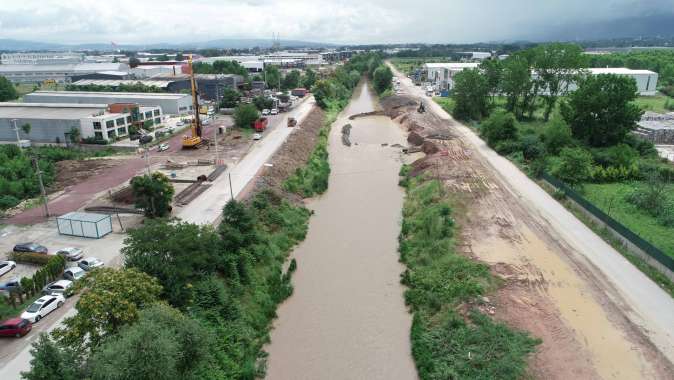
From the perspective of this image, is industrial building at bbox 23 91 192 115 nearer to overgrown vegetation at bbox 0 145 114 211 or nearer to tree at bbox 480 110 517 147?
overgrown vegetation at bbox 0 145 114 211

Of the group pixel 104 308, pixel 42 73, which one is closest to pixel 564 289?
pixel 104 308

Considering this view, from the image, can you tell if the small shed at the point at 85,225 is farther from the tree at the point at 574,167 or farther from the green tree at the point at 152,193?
the tree at the point at 574,167

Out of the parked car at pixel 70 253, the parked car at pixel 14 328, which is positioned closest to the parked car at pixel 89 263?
the parked car at pixel 70 253

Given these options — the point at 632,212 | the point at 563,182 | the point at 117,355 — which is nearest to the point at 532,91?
the point at 563,182

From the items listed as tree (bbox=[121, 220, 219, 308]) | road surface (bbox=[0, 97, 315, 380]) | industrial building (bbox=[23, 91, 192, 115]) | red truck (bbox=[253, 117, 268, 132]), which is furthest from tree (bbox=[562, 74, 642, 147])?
industrial building (bbox=[23, 91, 192, 115])

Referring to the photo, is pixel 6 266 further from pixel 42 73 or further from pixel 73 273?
pixel 42 73

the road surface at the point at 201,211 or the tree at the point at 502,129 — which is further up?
the tree at the point at 502,129
